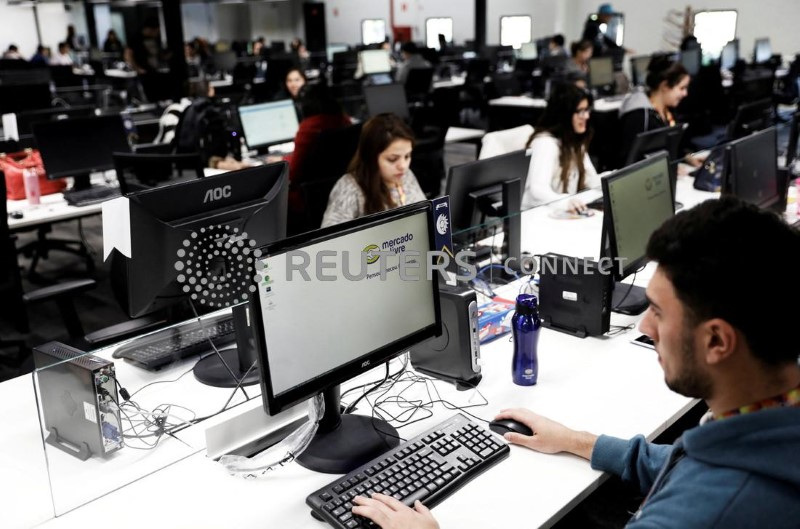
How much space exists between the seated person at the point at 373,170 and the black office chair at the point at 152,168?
90cm

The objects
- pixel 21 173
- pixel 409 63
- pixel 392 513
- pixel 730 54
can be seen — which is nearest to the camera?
pixel 392 513

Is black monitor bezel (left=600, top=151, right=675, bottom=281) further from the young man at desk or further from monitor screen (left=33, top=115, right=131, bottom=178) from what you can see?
monitor screen (left=33, top=115, right=131, bottom=178)

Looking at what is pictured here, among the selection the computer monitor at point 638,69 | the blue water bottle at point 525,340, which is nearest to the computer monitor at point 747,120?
the blue water bottle at point 525,340

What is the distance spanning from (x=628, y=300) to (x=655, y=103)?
3.10m

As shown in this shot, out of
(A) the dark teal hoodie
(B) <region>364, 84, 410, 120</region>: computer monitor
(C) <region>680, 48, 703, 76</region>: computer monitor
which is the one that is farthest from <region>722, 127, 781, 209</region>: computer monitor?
(C) <region>680, 48, 703, 76</region>: computer monitor

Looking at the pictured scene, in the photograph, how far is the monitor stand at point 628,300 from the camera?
2371 millimetres

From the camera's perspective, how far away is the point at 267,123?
554 cm

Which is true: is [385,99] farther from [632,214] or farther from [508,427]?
[508,427]

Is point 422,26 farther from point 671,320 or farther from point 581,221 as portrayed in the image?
point 671,320

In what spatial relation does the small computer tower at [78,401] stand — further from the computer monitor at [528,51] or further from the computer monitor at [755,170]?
the computer monitor at [528,51]

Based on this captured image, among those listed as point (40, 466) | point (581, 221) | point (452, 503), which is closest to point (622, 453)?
point (452, 503)

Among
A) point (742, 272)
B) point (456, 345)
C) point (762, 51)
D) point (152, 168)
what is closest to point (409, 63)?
point (762, 51)

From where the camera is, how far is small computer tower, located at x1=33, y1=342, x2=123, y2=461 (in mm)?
1505

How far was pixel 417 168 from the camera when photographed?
5.21 metres
